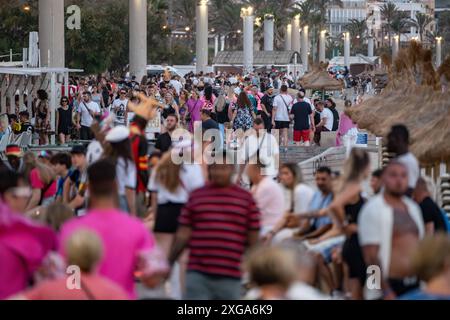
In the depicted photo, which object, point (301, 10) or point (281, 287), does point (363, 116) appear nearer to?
point (281, 287)

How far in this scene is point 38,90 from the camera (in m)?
27.6

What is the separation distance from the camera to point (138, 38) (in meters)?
56.0

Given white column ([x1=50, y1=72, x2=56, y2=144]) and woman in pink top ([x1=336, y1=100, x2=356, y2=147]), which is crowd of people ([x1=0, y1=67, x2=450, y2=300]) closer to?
woman in pink top ([x1=336, y1=100, x2=356, y2=147])

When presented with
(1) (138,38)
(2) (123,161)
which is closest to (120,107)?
(2) (123,161)

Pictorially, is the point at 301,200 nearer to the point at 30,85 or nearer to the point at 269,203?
the point at 269,203

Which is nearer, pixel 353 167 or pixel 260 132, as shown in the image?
pixel 353 167

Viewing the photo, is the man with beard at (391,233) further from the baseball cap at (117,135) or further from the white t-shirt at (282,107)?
the white t-shirt at (282,107)

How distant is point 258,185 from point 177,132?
5.18m

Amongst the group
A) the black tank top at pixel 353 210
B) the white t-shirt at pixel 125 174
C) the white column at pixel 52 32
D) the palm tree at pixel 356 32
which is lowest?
the black tank top at pixel 353 210

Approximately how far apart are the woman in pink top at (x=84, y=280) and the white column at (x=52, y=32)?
101 feet

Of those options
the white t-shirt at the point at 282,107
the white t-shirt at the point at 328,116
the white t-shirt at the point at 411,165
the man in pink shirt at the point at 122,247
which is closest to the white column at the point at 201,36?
the white t-shirt at the point at 328,116

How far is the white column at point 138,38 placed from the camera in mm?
55562

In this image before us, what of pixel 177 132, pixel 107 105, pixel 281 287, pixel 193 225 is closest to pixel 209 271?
pixel 193 225

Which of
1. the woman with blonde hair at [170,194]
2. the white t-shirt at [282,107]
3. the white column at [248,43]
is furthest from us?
the white column at [248,43]
